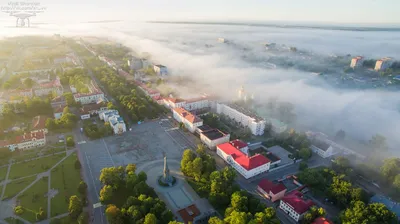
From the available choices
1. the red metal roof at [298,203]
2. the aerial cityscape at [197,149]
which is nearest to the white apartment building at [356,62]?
the aerial cityscape at [197,149]

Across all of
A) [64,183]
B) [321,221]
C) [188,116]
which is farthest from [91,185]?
[321,221]

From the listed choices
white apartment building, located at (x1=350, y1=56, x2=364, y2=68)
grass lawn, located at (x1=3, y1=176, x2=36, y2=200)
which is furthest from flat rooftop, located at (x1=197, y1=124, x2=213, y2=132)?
white apartment building, located at (x1=350, y1=56, x2=364, y2=68)

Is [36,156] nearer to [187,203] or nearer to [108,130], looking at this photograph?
[108,130]

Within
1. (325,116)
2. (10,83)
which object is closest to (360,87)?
(325,116)

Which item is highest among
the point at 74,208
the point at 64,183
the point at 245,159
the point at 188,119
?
the point at 188,119

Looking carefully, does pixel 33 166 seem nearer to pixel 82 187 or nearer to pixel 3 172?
pixel 3 172

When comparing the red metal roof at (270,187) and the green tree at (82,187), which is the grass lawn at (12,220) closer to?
the green tree at (82,187)

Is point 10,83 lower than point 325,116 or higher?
lower
